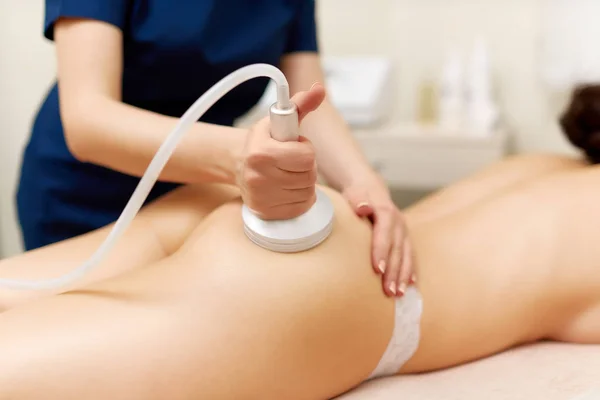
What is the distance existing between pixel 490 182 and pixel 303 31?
1.50 feet

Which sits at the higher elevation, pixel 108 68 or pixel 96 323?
pixel 108 68

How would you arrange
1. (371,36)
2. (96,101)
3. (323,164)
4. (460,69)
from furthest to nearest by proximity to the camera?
1. (371,36)
2. (460,69)
3. (323,164)
4. (96,101)

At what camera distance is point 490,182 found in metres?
1.20

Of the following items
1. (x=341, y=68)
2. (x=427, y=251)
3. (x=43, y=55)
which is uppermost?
(x=427, y=251)

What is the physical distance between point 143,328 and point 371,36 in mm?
1861

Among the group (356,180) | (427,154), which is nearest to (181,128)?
(356,180)

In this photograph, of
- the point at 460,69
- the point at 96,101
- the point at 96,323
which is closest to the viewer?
the point at 96,323

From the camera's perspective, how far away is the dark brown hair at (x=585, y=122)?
121 cm

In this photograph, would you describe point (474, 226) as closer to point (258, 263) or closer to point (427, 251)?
point (427, 251)

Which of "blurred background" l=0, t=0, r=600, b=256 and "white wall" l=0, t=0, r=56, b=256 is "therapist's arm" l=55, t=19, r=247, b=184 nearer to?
"blurred background" l=0, t=0, r=600, b=256

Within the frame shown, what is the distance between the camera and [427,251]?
90 centimetres

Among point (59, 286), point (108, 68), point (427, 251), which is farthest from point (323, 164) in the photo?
point (59, 286)

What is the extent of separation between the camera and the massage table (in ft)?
2.50

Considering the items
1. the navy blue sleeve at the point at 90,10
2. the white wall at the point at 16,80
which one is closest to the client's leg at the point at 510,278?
the navy blue sleeve at the point at 90,10
